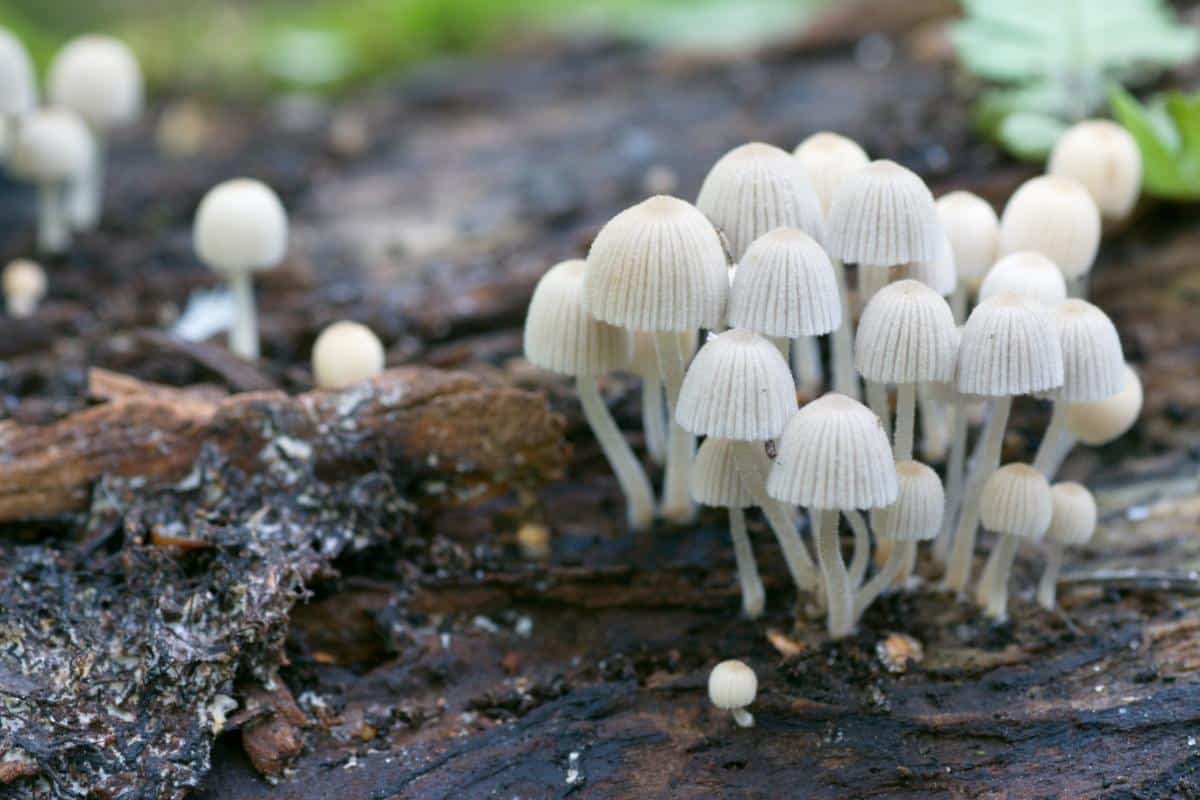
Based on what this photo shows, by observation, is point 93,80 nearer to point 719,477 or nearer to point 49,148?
point 49,148

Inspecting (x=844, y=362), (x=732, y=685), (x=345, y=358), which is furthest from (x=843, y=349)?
(x=345, y=358)

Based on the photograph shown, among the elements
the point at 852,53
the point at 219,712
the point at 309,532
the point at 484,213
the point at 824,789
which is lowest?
the point at 824,789

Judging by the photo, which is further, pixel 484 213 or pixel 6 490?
pixel 484 213

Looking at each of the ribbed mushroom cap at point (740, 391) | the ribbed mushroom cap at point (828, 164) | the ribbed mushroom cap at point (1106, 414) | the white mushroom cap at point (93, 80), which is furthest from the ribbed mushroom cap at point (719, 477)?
the white mushroom cap at point (93, 80)

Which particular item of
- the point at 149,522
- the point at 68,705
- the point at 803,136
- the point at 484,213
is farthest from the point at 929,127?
the point at 68,705

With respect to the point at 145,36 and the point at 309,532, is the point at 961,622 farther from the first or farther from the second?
the point at 145,36

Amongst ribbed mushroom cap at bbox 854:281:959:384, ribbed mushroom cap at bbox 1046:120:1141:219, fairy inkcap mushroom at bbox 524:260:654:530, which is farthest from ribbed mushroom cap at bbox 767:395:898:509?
ribbed mushroom cap at bbox 1046:120:1141:219

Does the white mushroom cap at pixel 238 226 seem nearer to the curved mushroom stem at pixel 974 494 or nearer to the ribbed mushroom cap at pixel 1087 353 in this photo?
the curved mushroom stem at pixel 974 494
